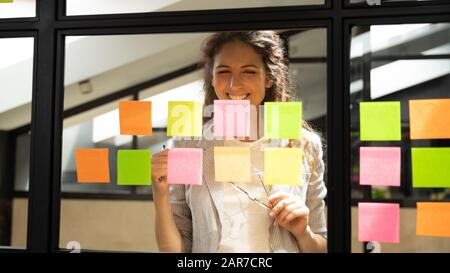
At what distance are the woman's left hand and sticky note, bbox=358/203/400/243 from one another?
0.24 meters

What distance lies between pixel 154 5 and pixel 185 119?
1.71 feet

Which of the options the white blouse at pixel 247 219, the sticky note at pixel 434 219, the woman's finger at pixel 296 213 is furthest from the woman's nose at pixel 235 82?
the sticky note at pixel 434 219

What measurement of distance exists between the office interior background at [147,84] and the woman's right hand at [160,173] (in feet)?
0.18

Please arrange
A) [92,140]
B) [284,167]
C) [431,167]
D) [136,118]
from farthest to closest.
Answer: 1. [92,140]
2. [136,118]
3. [284,167]
4. [431,167]

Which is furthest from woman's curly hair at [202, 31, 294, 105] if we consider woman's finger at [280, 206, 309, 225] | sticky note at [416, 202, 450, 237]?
sticky note at [416, 202, 450, 237]

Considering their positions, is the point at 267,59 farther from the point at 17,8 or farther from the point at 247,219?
the point at 17,8

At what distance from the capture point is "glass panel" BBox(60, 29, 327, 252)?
7.66 ft

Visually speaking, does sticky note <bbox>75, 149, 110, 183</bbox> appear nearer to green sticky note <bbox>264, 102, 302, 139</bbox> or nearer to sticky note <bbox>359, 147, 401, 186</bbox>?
green sticky note <bbox>264, 102, 302, 139</bbox>

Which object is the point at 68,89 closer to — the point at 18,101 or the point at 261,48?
the point at 18,101

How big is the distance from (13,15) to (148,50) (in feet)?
2.10

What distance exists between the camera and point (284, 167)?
2332 mm

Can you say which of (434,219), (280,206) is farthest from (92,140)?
(434,219)

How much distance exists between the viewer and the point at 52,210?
97.0 inches

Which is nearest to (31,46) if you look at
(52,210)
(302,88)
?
(52,210)
